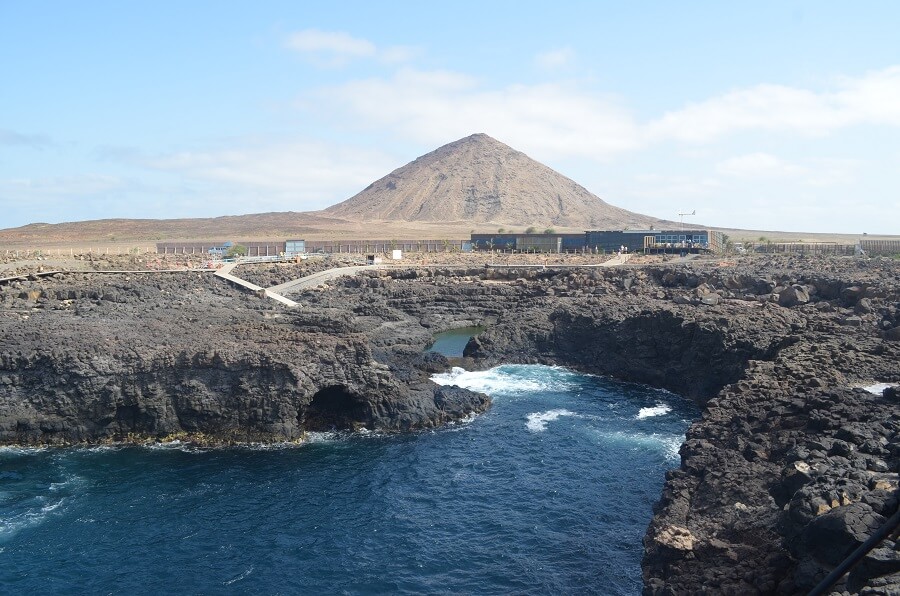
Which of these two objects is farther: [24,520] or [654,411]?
[654,411]

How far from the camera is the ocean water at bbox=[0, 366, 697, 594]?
25094mm

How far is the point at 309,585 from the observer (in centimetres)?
2469

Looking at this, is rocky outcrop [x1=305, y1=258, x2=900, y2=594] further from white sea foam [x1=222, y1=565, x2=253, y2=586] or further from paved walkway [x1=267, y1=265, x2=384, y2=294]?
white sea foam [x1=222, y1=565, x2=253, y2=586]

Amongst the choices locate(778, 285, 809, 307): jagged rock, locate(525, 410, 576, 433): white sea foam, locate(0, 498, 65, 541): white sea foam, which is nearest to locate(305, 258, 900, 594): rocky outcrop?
locate(778, 285, 809, 307): jagged rock

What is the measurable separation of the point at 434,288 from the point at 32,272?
40.4 metres

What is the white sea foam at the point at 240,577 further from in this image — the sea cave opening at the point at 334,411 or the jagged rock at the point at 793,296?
the jagged rock at the point at 793,296

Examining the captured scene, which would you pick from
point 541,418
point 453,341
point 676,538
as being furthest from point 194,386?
point 453,341

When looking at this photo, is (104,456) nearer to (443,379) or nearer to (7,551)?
(7,551)

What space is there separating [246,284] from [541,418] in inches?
1859

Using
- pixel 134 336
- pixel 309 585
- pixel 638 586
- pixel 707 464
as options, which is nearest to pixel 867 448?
pixel 707 464

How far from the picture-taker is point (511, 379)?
53.7m

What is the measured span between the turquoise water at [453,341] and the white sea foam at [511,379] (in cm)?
708

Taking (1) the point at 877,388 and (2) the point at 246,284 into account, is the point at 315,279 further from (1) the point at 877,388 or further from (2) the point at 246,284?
(1) the point at 877,388

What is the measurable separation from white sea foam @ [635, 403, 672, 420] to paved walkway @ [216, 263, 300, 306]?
37351 millimetres
